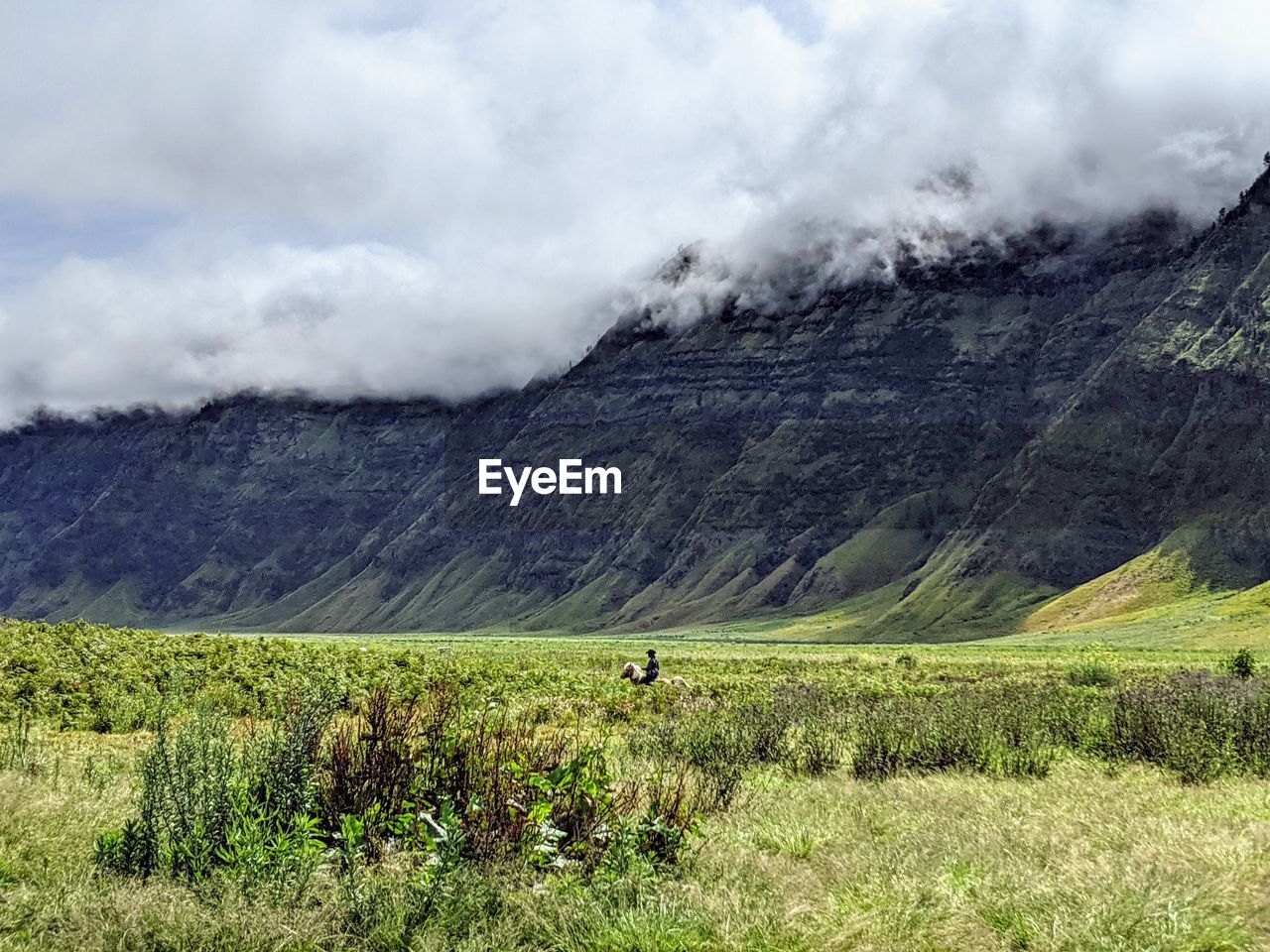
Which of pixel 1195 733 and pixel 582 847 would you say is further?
pixel 1195 733

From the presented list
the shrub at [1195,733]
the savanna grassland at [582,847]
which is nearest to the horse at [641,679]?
the shrub at [1195,733]

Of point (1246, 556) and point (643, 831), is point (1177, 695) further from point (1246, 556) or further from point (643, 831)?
point (1246, 556)

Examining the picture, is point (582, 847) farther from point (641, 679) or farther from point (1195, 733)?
point (641, 679)

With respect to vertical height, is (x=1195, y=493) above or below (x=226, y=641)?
above

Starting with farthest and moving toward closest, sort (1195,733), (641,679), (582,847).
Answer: (641,679), (1195,733), (582,847)

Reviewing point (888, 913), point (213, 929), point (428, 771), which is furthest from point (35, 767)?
point (888, 913)

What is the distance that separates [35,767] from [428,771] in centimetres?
713

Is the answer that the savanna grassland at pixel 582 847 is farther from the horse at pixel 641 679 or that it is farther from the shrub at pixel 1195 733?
the horse at pixel 641 679

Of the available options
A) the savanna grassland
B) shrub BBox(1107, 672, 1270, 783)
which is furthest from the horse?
the savanna grassland

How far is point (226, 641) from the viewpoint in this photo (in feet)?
138

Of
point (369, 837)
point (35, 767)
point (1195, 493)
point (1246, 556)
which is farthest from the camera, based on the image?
point (1195, 493)

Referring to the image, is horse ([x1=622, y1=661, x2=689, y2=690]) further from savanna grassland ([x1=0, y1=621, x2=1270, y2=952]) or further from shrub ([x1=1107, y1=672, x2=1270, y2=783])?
savanna grassland ([x1=0, y1=621, x2=1270, y2=952])

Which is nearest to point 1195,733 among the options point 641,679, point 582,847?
point 582,847

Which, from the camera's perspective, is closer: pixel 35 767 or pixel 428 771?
pixel 428 771
